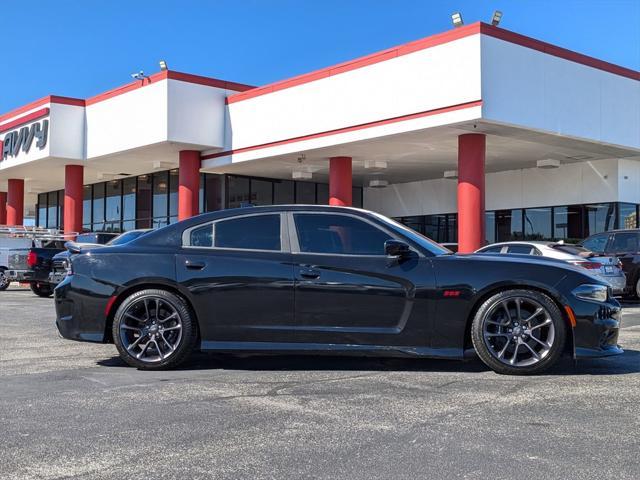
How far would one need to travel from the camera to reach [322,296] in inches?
233

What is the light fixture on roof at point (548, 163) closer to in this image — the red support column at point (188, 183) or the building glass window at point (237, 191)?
the building glass window at point (237, 191)

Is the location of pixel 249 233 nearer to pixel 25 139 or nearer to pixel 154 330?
pixel 154 330

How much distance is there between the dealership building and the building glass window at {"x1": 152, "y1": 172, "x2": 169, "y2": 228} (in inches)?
2.9

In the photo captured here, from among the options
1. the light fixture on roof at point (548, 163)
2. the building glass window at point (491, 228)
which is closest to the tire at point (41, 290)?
the light fixture on roof at point (548, 163)

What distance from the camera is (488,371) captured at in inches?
236

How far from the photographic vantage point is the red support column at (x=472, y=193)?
16.6m

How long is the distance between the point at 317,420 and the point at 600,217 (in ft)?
63.6

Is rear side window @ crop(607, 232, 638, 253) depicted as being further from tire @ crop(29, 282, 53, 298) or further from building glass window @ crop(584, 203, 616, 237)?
tire @ crop(29, 282, 53, 298)

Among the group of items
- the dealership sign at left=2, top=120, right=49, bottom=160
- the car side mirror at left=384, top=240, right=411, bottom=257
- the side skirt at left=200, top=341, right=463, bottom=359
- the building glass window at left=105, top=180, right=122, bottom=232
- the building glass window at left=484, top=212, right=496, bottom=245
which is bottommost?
the side skirt at left=200, top=341, right=463, bottom=359

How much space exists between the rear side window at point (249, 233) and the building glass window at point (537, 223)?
18.7 m

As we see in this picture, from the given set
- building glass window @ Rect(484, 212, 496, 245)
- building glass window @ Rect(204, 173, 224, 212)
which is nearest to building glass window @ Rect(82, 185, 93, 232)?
building glass window @ Rect(204, 173, 224, 212)

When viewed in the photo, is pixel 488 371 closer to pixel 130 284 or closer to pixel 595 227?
pixel 130 284

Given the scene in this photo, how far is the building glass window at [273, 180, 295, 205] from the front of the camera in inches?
1073

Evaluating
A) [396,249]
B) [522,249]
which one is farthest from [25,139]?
[396,249]
